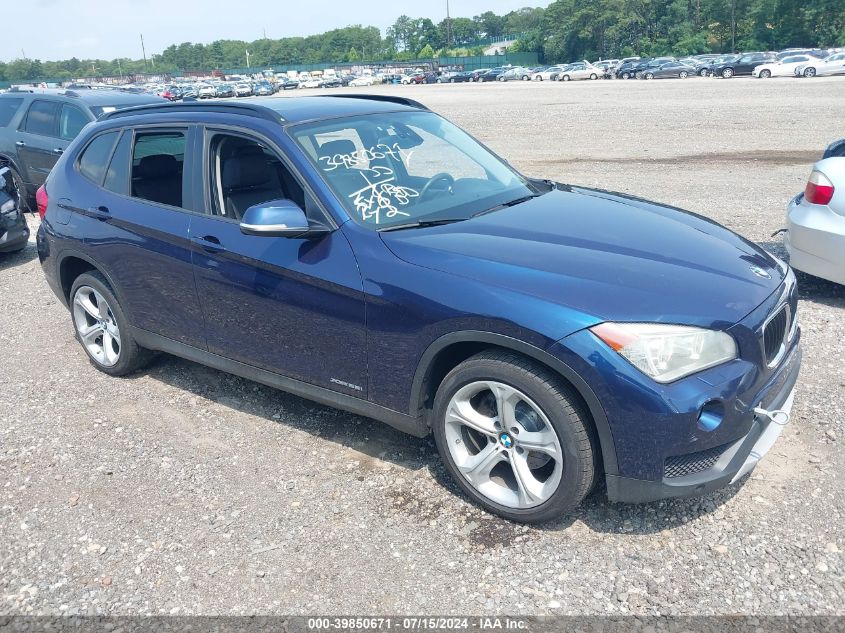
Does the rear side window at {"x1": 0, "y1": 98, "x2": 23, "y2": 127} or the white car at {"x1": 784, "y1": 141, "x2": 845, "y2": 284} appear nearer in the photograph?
the white car at {"x1": 784, "y1": 141, "x2": 845, "y2": 284}

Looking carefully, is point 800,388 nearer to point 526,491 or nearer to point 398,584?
point 526,491

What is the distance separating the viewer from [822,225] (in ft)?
18.6

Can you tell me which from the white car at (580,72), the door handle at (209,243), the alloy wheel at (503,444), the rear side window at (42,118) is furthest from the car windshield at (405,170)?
the white car at (580,72)

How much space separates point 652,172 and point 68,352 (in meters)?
9.90

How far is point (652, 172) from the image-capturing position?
12.7m

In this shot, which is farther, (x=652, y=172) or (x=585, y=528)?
(x=652, y=172)

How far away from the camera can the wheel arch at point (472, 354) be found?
9.95ft

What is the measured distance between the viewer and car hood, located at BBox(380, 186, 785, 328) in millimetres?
3086

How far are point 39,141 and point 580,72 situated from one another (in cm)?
6009

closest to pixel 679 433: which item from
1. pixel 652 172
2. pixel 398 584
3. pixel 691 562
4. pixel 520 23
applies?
pixel 691 562

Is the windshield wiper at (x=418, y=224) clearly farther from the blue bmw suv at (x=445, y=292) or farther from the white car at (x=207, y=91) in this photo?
the white car at (x=207, y=91)

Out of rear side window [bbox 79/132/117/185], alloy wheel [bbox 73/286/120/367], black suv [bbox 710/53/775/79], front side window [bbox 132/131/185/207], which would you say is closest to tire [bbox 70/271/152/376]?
alloy wheel [bbox 73/286/120/367]

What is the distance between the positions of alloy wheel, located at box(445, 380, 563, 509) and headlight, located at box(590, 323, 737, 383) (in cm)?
46

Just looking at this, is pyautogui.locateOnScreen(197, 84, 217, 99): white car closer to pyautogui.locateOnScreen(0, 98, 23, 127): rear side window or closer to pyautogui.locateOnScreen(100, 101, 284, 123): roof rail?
pyautogui.locateOnScreen(0, 98, 23, 127): rear side window
